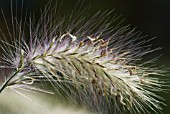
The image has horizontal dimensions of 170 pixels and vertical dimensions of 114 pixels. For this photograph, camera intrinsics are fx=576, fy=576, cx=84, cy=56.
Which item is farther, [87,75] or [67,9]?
[67,9]

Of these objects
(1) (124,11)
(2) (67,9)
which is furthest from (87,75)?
(1) (124,11)

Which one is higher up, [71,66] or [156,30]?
[156,30]

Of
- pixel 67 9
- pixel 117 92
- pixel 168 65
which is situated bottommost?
pixel 117 92

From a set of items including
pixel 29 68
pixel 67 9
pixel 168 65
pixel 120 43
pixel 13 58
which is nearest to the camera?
pixel 29 68


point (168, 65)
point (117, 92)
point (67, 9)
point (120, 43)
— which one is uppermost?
point (67, 9)

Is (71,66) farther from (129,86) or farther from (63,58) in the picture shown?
(129,86)

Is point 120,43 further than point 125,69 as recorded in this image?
Yes

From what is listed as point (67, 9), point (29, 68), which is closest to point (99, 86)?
point (29, 68)

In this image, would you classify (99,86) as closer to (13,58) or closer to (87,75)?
(87,75)

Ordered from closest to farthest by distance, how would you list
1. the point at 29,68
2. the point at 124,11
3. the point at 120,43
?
the point at 29,68 → the point at 120,43 → the point at 124,11
